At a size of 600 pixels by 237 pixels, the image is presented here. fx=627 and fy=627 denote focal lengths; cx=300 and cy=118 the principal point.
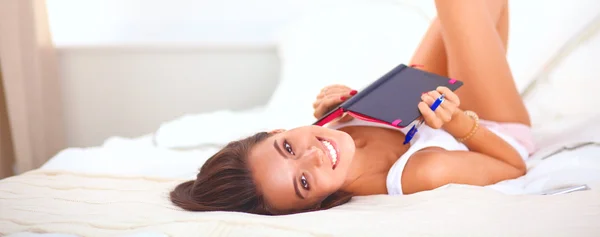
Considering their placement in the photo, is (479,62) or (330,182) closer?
(330,182)

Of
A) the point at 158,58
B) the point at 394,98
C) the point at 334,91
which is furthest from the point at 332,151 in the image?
the point at 158,58

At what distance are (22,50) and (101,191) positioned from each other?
1056 mm

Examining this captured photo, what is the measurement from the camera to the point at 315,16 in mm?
2043

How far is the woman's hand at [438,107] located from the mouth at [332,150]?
0.17 metres

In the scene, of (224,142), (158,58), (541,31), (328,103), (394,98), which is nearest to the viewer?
(394,98)

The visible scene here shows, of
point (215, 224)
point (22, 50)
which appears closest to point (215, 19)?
point (22, 50)

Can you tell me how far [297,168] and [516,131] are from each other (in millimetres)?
598

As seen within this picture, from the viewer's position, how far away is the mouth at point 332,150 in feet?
3.76

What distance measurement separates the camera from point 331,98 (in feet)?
4.48

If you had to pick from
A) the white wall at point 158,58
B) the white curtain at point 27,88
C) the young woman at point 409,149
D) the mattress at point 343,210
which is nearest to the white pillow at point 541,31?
the young woman at point 409,149

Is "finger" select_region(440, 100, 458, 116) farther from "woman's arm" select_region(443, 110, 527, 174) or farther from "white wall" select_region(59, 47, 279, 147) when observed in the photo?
"white wall" select_region(59, 47, 279, 147)

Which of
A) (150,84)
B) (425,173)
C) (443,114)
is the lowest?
(150,84)

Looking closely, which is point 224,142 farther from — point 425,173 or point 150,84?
point 150,84

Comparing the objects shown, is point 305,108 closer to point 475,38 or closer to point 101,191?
point 475,38
